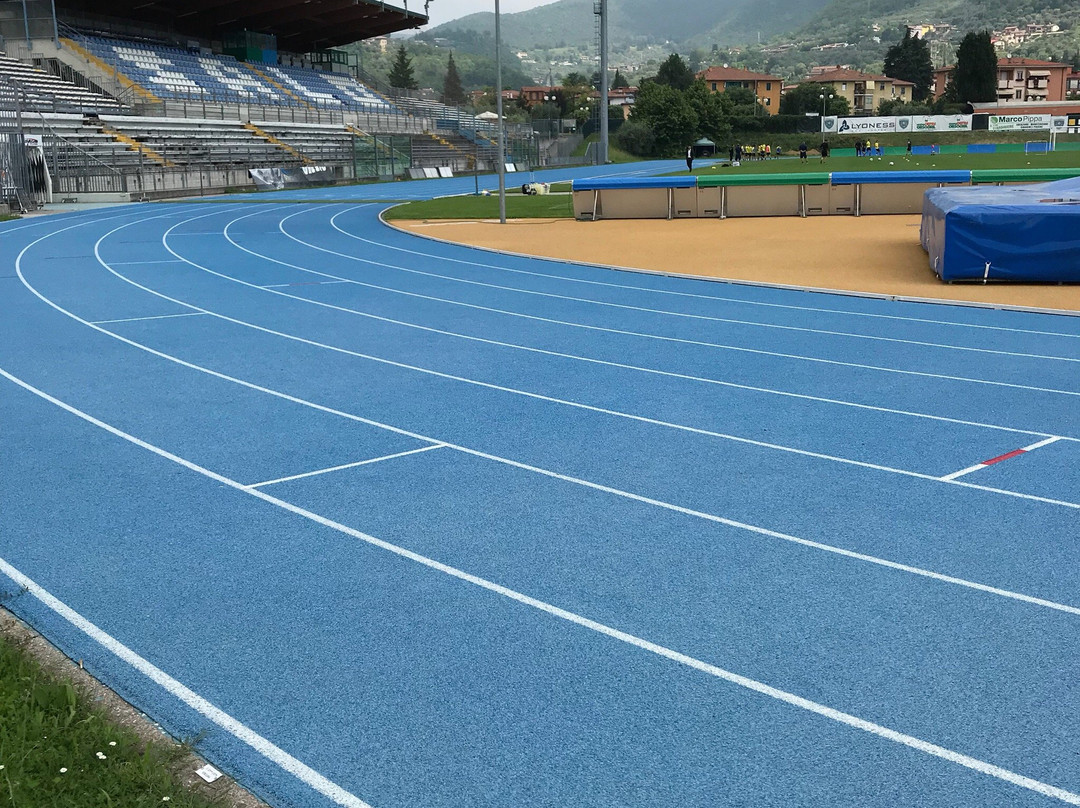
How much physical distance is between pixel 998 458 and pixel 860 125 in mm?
99892

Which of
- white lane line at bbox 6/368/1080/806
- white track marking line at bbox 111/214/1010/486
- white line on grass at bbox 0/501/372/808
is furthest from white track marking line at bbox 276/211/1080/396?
white line on grass at bbox 0/501/372/808

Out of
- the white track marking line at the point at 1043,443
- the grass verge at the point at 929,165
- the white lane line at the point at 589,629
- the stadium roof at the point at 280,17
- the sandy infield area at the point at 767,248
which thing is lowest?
the white lane line at the point at 589,629

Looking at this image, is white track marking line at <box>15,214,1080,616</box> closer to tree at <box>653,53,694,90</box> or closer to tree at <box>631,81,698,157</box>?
tree at <box>631,81,698,157</box>

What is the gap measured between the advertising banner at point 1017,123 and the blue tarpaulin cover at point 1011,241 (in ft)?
296

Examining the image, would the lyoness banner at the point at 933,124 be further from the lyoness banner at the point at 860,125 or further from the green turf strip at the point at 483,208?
the green turf strip at the point at 483,208

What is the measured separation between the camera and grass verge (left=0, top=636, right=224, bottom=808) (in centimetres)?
379

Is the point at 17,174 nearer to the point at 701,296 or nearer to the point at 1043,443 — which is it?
the point at 701,296

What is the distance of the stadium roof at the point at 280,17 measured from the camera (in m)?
61.2

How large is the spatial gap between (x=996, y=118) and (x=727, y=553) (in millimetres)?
103668

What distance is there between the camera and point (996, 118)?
9738cm

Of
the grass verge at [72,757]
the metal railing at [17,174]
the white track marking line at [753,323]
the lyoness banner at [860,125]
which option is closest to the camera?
the grass verge at [72,757]

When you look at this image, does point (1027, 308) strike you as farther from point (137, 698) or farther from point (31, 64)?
point (31, 64)

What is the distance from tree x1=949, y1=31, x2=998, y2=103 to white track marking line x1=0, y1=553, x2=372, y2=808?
5475 inches

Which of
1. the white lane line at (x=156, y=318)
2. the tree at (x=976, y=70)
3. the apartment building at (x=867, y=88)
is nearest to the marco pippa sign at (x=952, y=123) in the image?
the tree at (x=976, y=70)
